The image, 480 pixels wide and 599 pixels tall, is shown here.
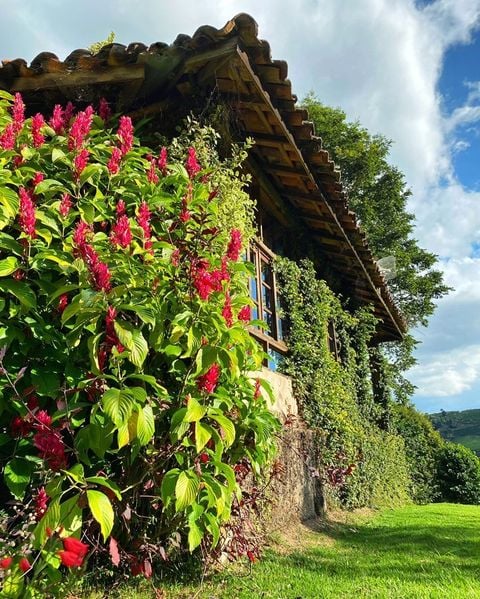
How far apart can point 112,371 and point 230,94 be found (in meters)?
3.42

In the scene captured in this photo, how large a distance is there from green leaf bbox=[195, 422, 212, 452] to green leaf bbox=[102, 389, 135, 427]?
0.35 metres

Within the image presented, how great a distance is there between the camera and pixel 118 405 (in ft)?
6.63

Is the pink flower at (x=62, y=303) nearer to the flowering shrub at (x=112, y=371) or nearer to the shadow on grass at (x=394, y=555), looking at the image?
the flowering shrub at (x=112, y=371)

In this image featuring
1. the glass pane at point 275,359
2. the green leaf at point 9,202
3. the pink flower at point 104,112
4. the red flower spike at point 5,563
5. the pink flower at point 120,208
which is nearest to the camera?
the red flower spike at point 5,563

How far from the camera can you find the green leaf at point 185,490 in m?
2.14

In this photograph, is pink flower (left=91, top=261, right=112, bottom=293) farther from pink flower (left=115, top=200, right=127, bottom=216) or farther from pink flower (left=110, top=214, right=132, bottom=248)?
pink flower (left=115, top=200, right=127, bottom=216)

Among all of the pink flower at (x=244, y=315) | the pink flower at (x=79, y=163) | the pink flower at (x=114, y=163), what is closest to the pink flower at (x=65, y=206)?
the pink flower at (x=79, y=163)

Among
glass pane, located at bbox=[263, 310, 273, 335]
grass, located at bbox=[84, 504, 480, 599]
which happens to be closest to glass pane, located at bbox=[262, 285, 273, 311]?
glass pane, located at bbox=[263, 310, 273, 335]

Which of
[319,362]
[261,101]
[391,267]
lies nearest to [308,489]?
[319,362]

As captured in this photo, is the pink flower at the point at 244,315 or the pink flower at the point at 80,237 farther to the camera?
the pink flower at the point at 244,315

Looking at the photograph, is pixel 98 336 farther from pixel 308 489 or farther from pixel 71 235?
pixel 308 489

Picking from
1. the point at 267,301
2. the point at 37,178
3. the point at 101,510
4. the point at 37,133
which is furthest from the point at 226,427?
the point at 267,301

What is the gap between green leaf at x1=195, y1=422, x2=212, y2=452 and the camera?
2.20 m

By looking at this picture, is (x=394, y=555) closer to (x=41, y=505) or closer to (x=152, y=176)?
(x=41, y=505)
